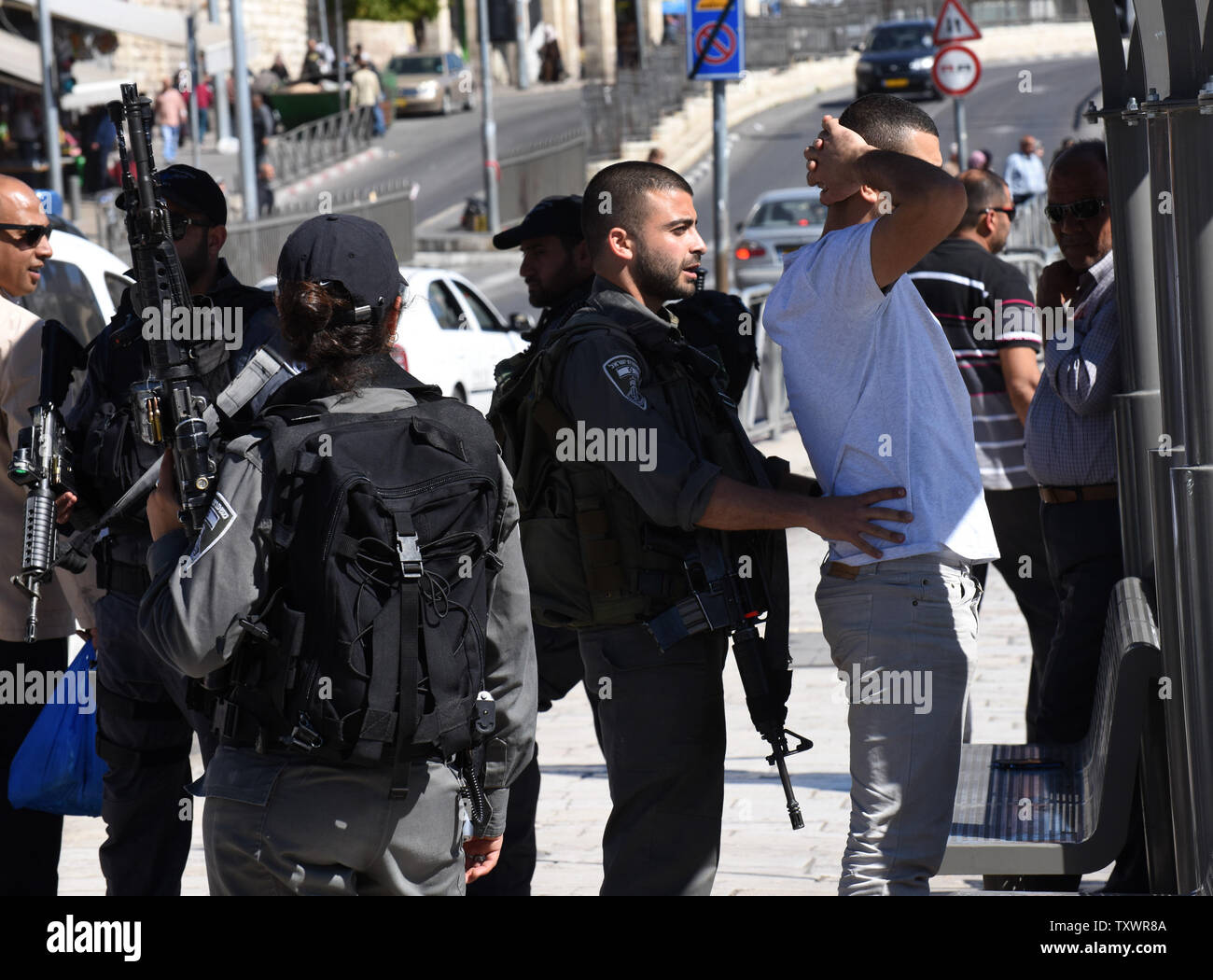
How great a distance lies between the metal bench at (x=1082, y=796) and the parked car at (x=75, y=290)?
198 inches

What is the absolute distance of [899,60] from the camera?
41.0 metres

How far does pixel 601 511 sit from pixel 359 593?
1.16 m

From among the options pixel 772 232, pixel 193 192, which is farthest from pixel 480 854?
pixel 772 232

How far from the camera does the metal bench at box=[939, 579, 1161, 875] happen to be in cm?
405

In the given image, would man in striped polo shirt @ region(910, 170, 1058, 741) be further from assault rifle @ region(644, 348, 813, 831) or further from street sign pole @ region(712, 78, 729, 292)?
street sign pole @ region(712, 78, 729, 292)

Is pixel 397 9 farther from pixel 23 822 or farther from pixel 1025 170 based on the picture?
pixel 23 822

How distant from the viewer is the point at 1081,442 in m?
5.29

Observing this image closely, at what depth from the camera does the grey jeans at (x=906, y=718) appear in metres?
3.75

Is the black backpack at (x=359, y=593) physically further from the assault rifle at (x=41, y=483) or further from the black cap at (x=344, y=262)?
the assault rifle at (x=41, y=483)

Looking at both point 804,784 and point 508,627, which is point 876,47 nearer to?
point 804,784

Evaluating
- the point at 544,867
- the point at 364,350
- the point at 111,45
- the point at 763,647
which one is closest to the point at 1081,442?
the point at 763,647

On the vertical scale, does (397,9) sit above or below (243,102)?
above

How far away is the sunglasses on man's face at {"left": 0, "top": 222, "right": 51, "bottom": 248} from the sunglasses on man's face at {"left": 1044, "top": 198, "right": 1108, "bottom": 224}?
308 centimetres

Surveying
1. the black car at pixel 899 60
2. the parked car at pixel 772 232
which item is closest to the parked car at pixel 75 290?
the parked car at pixel 772 232
